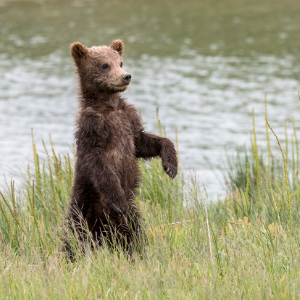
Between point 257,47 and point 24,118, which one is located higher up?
point 257,47

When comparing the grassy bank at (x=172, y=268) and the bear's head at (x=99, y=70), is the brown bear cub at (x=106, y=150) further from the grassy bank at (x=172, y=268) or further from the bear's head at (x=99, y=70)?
the grassy bank at (x=172, y=268)

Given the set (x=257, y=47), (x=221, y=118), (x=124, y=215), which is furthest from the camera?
(x=257, y=47)

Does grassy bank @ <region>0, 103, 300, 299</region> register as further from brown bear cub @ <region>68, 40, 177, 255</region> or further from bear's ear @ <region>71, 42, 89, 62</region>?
bear's ear @ <region>71, 42, 89, 62</region>

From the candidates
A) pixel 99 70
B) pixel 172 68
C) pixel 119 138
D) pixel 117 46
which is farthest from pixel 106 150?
pixel 172 68

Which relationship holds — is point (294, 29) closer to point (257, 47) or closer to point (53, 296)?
point (257, 47)

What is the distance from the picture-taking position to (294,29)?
24.5m

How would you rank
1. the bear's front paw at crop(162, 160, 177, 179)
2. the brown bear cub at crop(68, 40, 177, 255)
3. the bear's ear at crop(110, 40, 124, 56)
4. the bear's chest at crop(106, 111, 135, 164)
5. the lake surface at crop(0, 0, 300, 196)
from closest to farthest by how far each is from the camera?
the brown bear cub at crop(68, 40, 177, 255) < the bear's chest at crop(106, 111, 135, 164) < the bear's front paw at crop(162, 160, 177, 179) < the bear's ear at crop(110, 40, 124, 56) < the lake surface at crop(0, 0, 300, 196)

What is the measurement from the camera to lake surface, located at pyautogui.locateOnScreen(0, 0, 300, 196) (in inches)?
450

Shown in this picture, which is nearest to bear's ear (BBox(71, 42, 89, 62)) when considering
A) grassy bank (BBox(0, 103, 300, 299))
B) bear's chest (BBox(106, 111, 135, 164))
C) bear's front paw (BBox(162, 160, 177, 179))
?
bear's chest (BBox(106, 111, 135, 164))

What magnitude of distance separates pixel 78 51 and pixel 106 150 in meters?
0.84

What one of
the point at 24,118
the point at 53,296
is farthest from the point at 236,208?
the point at 24,118

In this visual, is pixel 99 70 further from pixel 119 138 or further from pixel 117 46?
pixel 119 138

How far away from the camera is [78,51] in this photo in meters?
4.11

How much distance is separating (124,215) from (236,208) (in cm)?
175
